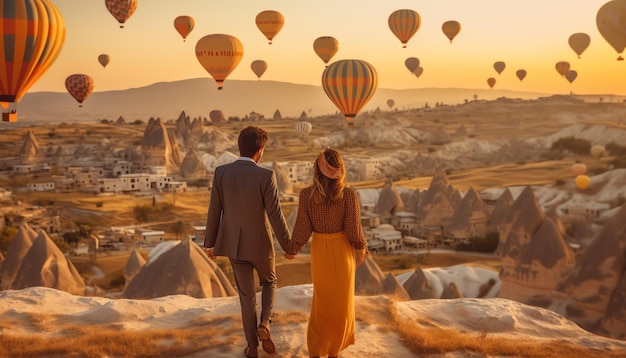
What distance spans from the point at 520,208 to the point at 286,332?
54.2ft

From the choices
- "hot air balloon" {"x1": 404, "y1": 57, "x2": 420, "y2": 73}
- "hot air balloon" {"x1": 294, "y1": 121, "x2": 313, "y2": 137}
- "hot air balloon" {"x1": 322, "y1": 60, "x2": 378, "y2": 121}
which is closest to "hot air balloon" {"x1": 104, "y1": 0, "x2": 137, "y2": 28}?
"hot air balloon" {"x1": 322, "y1": 60, "x2": 378, "y2": 121}

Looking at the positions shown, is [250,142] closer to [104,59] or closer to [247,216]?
[247,216]

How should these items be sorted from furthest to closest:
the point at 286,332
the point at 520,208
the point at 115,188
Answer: the point at 115,188
the point at 520,208
the point at 286,332

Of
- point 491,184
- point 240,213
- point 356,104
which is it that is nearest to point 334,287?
point 240,213

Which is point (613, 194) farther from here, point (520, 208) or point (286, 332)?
point (286, 332)

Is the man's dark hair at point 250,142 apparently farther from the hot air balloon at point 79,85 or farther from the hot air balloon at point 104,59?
the hot air balloon at point 104,59

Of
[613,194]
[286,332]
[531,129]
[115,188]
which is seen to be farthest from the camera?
[531,129]

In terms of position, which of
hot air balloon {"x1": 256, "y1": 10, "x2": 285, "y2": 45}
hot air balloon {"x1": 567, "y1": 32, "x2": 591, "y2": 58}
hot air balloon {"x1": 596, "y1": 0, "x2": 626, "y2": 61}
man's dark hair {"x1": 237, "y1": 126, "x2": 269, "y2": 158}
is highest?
hot air balloon {"x1": 567, "y1": 32, "x2": 591, "y2": 58}

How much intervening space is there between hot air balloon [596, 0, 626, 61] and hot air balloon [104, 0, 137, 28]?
980 inches

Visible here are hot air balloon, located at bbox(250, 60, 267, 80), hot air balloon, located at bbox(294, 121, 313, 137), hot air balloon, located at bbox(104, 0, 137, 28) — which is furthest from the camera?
hot air balloon, located at bbox(294, 121, 313, 137)

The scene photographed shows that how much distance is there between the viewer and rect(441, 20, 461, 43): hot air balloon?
57625 mm

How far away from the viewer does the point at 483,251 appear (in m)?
29.9

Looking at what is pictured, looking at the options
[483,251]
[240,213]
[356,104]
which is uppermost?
[356,104]

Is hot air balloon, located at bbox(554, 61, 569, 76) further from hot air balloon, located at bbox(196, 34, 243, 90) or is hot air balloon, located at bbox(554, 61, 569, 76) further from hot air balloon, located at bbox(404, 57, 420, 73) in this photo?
hot air balloon, located at bbox(196, 34, 243, 90)
